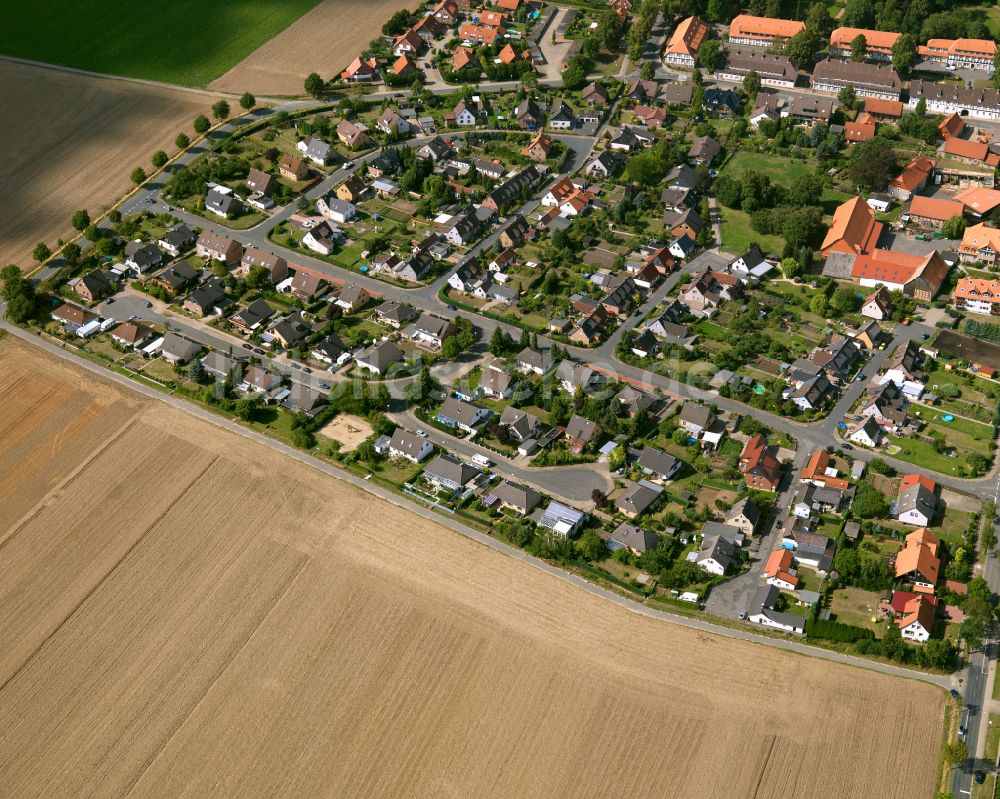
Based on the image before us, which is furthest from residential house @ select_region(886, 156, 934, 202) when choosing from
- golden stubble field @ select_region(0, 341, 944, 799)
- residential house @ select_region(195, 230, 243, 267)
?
residential house @ select_region(195, 230, 243, 267)

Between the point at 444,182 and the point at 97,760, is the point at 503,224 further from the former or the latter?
the point at 97,760

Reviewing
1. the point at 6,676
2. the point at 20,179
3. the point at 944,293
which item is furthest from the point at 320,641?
the point at 20,179

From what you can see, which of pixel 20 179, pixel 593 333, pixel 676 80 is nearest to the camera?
pixel 593 333

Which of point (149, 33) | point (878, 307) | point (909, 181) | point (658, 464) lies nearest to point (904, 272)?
point (878, 307)

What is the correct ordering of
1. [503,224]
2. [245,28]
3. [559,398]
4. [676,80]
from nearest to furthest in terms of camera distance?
1. [559,398]
2. [503,224]
3. [676,80]
4. [245,28]

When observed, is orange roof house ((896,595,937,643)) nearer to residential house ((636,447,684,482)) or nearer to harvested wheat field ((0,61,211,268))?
residential house ((636,447,684,482))

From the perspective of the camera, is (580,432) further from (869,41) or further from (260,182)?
(869,41)

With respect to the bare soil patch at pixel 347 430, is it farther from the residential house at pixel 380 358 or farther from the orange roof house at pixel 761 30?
the orange roof house at pixel 761 30
